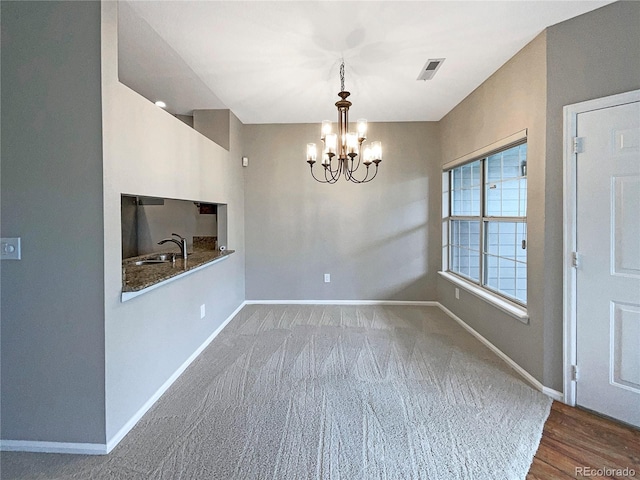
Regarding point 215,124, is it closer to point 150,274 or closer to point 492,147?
point 150,274

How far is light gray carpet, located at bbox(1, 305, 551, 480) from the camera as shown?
67.4 inches

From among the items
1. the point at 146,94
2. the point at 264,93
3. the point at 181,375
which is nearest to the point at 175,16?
the point at 264,93

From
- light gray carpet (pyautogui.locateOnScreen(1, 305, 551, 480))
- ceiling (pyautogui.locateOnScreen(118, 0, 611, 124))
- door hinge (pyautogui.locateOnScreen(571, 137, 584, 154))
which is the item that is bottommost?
light gray carpet (pyautogui.locateOnScreen(1, 305, 551, 480))

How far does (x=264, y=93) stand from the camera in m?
3.58

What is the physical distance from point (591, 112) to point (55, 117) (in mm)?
3290

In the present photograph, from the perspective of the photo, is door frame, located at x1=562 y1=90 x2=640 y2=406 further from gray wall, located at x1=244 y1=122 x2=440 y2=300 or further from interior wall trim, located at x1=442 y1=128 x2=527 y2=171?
gray wall, located at x1=244 y1=122 x2=440 y2=300

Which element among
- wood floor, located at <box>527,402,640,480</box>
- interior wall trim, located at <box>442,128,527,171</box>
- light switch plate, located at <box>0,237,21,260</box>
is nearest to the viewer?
wood floor, located at <box>527,402,640,480</box>

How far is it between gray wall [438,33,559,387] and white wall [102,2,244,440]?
2.86 meters

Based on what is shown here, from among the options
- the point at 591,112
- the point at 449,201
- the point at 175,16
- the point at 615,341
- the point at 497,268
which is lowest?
the point at 615,341

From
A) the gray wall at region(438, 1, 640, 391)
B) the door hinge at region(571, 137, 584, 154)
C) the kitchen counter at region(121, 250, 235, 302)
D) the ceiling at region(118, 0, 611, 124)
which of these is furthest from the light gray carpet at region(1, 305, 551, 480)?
the ceiling at region(118, 0, 611, 124)

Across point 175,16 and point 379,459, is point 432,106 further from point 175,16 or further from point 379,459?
point 379,459

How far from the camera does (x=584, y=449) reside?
1854 millimetres

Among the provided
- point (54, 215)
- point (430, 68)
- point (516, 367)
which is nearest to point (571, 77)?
point (430, 68)

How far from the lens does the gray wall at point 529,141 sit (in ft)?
8.04
